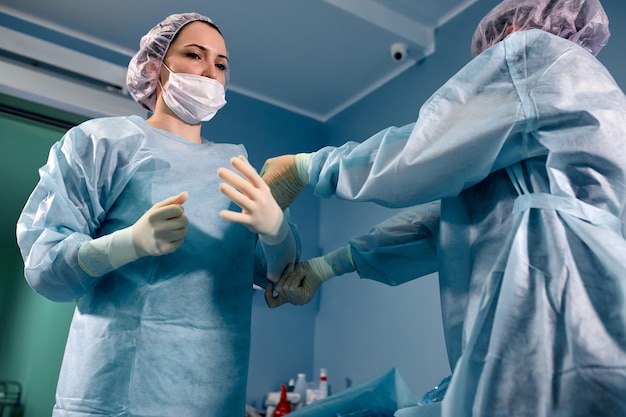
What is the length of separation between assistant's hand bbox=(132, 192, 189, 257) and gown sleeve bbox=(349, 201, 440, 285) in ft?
1.60

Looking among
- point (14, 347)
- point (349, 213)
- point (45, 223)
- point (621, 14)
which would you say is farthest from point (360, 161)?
point (14, 347)

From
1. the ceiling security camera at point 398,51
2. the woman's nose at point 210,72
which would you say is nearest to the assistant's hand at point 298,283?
the woman's nose at point 210,72

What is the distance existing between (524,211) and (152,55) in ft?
3.26

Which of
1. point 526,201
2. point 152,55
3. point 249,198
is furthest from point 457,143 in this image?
point 152,55

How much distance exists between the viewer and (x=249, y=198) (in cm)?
101

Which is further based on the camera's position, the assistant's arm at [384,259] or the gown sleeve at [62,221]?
the assistant's arm at [384,259]

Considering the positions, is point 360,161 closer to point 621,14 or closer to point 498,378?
point 498,378

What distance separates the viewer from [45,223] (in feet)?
3.36

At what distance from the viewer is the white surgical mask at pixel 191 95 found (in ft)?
4.22

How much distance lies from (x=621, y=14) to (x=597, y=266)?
139 centimetres

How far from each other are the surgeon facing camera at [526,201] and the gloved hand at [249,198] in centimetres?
12

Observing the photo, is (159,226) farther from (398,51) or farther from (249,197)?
(398,51)

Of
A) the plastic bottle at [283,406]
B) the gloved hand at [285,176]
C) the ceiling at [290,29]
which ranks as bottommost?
the plastic bottle at [283,406]

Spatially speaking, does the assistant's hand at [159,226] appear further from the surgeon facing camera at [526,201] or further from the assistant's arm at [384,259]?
the assistant's arm at [384,259]
